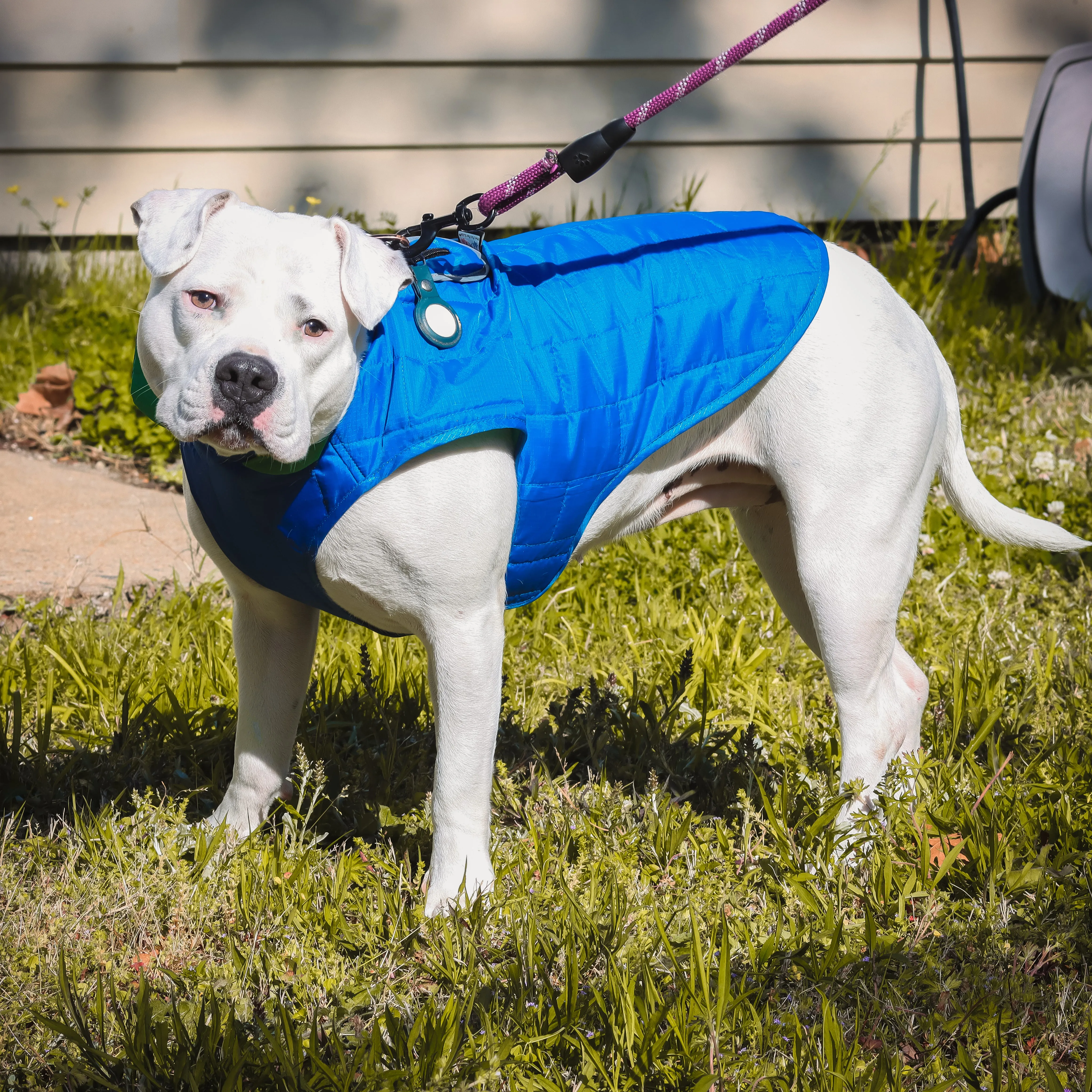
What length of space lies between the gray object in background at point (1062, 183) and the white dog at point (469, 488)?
339 cm

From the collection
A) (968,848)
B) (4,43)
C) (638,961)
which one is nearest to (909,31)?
(4,43)

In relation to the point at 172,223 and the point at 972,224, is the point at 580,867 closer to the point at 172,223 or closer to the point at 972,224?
the point at 172,223

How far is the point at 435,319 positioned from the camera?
2205mm

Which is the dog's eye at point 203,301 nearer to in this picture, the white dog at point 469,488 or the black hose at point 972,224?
the white dog at point 469,488

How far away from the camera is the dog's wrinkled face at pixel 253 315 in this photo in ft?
6.26

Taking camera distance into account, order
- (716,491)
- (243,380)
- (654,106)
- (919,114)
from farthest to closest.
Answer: (919,114), (716,491), (654,106), (243,380)

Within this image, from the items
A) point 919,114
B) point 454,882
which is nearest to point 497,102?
point 919,114

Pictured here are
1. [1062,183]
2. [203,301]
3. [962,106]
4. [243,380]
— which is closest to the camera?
[243,380]

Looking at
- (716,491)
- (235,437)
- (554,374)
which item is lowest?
(716,491)

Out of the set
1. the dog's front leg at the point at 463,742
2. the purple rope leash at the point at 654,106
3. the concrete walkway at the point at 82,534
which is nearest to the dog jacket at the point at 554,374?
the purple rope leash at the point at 654,106

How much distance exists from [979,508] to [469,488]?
1.41m

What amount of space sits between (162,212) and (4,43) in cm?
486

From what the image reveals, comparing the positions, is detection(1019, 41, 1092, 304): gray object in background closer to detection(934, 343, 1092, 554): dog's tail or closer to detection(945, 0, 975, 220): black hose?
detection(945, 0, 975, 220): black hose

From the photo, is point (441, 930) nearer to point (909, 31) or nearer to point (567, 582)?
point (567, 582)
